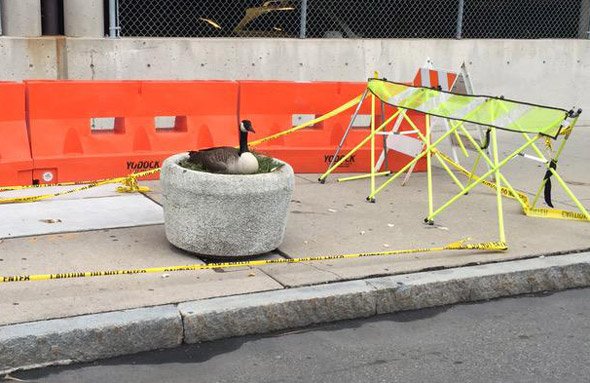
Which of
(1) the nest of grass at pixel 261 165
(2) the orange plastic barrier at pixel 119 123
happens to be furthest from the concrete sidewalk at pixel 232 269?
(1) the nest of grass at pixel 261 165

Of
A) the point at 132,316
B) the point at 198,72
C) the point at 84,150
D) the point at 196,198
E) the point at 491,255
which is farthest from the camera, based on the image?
the point at 198,72

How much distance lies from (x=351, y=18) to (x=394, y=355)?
943cm

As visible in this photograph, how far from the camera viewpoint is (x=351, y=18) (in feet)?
43.4

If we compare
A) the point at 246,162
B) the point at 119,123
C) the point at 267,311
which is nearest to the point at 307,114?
the point at 119,123

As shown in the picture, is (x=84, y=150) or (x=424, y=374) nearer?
(x=424, y=374)

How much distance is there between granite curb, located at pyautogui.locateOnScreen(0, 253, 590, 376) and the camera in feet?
14.2

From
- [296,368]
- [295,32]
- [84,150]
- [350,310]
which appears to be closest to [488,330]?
[350,310]

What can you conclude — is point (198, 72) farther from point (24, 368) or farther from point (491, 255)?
point (24, 368)

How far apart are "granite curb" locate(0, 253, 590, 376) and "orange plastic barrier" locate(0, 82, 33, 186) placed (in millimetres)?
3534

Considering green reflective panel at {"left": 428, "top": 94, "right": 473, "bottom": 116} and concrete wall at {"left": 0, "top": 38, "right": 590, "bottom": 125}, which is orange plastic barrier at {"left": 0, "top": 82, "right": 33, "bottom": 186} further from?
green reflective panel at {"left": 428, "top": 94, "right": 473, "bottom": 116}

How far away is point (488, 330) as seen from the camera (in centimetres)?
505

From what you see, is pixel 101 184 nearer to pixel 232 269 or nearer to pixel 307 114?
pixel 232 269

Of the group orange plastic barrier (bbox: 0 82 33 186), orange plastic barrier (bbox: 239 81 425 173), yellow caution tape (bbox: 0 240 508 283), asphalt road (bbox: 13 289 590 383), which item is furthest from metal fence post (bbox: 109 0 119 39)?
asphalt road (bbox: 13 289 590 383)

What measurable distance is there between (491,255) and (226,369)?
264cm
